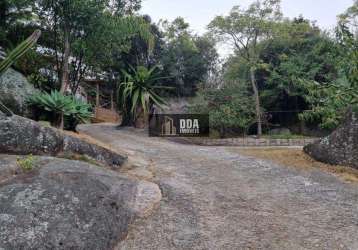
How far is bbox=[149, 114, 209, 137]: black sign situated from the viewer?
39.1 ft

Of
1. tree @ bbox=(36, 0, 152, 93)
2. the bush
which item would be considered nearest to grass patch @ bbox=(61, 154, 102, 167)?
tree @ bbox=(36, 0, 152, 93)

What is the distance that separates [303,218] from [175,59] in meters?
13.3

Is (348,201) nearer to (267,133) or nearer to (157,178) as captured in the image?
(157,178)

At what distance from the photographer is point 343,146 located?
604cm

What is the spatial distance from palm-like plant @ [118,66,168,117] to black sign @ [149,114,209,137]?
79cm

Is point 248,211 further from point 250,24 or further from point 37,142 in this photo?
point 250,24

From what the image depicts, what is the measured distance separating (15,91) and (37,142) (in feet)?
11.0

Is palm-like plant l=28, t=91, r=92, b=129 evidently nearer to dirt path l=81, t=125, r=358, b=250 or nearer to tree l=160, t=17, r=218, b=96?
dirt path l=81, t=125, r=358, b=250

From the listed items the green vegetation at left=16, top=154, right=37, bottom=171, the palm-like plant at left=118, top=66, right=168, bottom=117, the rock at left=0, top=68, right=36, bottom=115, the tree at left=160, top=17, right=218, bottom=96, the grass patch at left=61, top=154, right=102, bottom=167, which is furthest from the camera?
the tree at left=160, top=17, right=218, bottom=96

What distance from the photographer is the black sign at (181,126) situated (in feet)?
39.1

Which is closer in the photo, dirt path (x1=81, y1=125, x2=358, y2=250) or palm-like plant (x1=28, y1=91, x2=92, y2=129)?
dirt path (x1=81, y1=125, x2=358, y2=250)

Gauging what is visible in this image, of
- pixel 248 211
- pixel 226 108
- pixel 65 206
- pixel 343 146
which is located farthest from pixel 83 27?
pixel 343 146

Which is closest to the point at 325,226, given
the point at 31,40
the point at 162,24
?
the point at 31,40

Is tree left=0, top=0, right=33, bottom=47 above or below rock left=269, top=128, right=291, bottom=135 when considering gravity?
above
